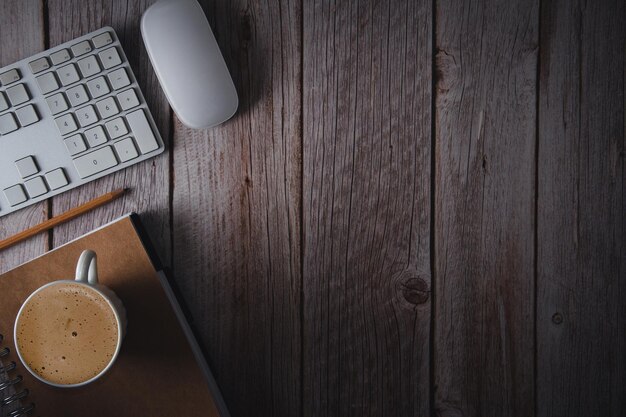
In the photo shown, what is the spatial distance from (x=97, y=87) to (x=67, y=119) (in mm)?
50

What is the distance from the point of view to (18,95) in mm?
558

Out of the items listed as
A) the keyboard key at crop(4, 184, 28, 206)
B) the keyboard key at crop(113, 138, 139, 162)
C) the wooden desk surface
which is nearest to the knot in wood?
the wooden desk surface

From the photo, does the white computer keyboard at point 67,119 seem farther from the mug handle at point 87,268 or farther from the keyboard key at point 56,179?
the mug handle at point 87,268

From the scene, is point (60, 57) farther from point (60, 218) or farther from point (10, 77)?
point (60, 218)

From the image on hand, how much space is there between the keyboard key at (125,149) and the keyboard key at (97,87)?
0.19 feet

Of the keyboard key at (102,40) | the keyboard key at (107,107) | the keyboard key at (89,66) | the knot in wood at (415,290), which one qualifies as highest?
the keyboard key at (102,40)

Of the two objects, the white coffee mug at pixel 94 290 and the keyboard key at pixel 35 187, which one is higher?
the keyboard key at pixel 35 187

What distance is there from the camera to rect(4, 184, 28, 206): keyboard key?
0.56 m

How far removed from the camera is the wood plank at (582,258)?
2.04 ft

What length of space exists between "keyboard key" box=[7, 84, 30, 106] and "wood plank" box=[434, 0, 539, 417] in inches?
19.2

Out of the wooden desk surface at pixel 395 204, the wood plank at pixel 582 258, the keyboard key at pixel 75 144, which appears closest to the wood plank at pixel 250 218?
the wooden desk surface at pixel 395 204

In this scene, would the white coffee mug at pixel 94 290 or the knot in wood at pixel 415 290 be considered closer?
the white coffee mug at pixel 94 290

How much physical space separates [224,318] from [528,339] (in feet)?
1.26

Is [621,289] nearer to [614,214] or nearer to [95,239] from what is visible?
[614,214]
